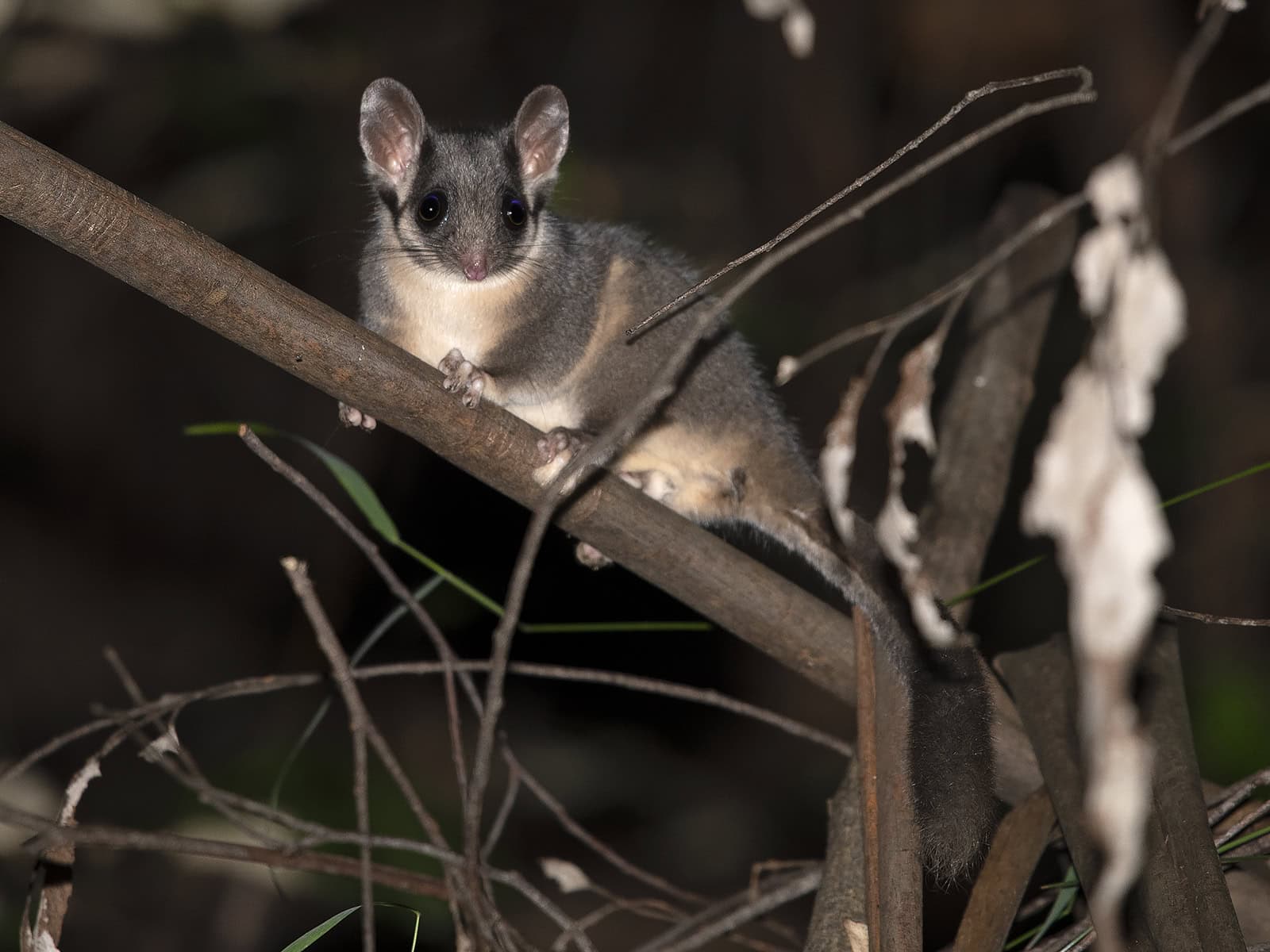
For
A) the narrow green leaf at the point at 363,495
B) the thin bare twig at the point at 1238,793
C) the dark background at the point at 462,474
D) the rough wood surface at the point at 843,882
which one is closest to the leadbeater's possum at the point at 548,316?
the narrow green leaf at the point at 363,495

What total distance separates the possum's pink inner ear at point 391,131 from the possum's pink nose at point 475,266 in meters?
0.40

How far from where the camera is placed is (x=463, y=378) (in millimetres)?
2797

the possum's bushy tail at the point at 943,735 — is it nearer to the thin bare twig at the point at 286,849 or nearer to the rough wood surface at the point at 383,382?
the rough wood surface at the point at 383,382

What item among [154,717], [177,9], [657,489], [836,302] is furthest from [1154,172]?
[836,302]

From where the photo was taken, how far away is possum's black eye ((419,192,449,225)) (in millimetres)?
3248

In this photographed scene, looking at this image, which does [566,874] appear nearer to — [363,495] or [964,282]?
[363,495]

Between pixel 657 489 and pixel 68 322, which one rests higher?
pixel 68 322

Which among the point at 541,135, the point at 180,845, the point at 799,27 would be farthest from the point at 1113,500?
the point at 541,135

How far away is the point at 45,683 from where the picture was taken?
21.1 ft

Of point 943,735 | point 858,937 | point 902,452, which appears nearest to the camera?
point 902,452

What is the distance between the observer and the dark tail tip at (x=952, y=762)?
2.04 m

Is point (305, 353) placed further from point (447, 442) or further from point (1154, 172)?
point (1154, 172)

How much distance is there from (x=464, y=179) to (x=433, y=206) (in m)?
0.11

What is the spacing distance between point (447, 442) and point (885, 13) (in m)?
5.93
